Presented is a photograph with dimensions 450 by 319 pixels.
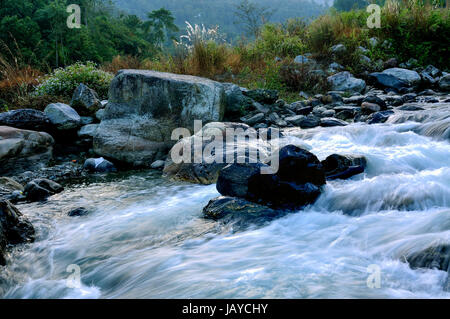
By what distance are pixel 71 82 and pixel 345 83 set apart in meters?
6.86

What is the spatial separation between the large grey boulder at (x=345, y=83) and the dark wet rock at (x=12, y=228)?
8.11 m

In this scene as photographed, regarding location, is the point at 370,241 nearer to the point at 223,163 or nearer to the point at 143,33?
the point at 223,163

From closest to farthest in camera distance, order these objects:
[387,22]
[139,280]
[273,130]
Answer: [139,280] → [273,130] → [387,22]

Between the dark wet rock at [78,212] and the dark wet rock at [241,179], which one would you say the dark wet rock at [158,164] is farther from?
the dark wet rock at [241,179]

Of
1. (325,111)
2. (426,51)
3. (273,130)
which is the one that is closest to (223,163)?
(273,130)

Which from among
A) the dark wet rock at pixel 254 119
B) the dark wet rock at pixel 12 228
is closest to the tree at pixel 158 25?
the dark wet rock at pixel 254 119

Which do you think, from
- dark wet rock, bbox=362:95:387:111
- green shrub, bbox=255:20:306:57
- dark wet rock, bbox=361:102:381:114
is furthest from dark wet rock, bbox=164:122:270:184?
green shrub, bbox=255:20:306:57

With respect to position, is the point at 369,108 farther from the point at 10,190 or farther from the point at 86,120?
the point at 10,190

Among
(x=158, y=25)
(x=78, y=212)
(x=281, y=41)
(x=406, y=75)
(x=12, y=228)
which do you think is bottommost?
(x=78, y=212)

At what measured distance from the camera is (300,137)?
6.31 m

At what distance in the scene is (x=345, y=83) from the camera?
9.40 metres

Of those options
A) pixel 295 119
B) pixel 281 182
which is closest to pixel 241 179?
pixel 281 182

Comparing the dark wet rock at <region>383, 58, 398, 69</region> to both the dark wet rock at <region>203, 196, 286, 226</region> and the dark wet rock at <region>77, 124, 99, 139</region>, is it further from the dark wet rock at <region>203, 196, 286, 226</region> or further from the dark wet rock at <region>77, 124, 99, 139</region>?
the dark wet rock at <region>203, 196, 286, 226</region>
